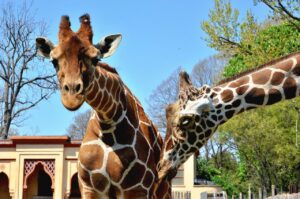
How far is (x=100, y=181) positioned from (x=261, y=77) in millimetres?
1848

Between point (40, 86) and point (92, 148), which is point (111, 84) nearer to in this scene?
point (92, 148)

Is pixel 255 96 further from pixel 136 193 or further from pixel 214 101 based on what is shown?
pixel 136 193

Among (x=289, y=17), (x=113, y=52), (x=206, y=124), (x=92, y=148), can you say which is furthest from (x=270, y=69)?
(x=289, y=17)

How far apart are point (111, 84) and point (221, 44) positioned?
1273 centimetres

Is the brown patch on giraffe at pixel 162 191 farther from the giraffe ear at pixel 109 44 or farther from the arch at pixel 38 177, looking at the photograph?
the arch at pixel 38 177

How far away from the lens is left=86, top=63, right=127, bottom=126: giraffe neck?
5.07 meters

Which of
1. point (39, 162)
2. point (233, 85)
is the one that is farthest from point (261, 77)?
point (39, 162)

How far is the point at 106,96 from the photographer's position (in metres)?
5.26

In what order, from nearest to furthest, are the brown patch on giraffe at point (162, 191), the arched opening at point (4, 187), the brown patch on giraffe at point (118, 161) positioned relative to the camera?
1. the brown patch on giraffe at point (118, 161)
2. the brown patch on giraffe at point (162, 191)
3. the arched opening at point (4, 187)

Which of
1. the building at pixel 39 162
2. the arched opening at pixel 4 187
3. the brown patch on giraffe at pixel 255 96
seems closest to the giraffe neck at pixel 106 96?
the brown patch on giraffe at pixel 255 96

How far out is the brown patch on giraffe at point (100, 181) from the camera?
17.3 ft

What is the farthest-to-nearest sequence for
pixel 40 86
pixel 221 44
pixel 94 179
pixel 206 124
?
pixel 40 86 < pixel 221 44 < pixel 94 179 < pixel 206 124

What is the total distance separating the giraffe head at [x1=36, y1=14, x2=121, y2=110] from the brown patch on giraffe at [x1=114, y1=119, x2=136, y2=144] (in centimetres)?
92

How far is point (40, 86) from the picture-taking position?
33.5 meters
